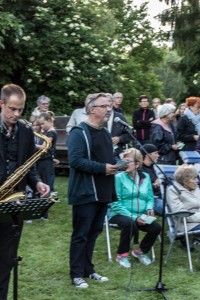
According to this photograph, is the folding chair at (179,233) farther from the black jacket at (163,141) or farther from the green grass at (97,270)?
the black jacket at (163,141)

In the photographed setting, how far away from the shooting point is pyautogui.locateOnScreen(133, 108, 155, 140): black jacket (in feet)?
43.0

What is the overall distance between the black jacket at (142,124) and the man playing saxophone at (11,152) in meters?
8.02

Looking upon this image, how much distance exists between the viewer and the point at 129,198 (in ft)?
24.2

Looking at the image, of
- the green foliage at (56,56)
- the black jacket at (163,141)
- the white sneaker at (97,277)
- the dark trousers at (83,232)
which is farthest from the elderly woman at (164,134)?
the green foliage at (56,56)

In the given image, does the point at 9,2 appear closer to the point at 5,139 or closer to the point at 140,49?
the point at 5,139

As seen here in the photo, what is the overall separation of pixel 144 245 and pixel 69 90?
910 centimetres

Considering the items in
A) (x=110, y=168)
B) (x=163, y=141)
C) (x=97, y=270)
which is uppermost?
(x=163, y=141)

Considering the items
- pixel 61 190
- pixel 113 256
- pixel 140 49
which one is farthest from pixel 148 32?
pixel 113 256

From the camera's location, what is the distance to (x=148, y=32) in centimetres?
4156

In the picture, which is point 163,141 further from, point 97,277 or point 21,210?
point 21,210

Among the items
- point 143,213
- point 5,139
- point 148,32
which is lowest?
point 143,213

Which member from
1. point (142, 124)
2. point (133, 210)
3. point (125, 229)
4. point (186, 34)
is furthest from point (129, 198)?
point (186, 34)

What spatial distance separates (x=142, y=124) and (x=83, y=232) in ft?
23.3

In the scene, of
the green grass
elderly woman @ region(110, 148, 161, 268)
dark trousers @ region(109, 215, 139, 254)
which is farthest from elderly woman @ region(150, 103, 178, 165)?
dark trousers @ region(109, 215, 139, 254)
